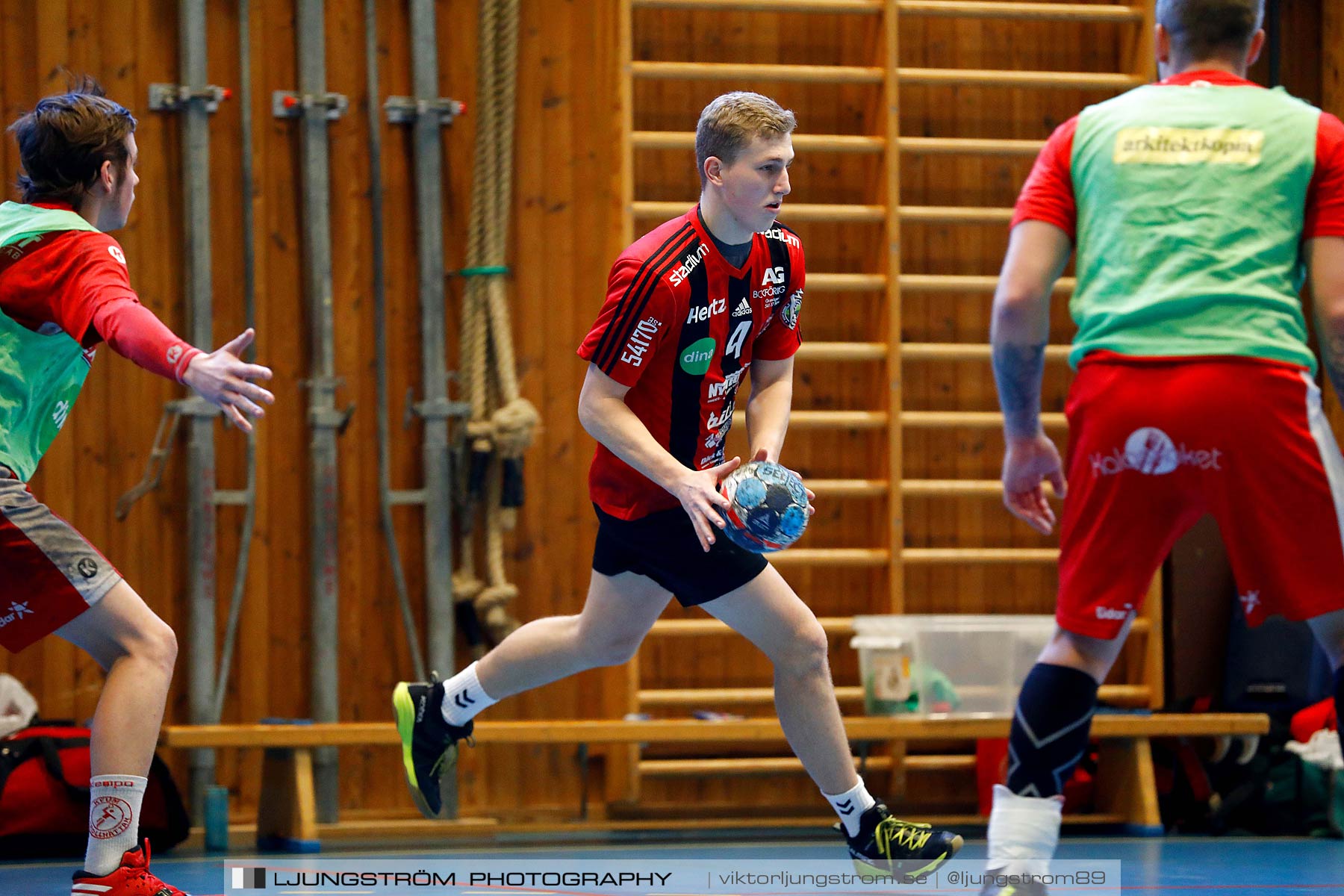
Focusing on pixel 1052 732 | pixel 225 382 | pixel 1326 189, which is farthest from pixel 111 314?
pixel 1326 189

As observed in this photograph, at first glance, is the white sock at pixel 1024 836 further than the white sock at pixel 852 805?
No

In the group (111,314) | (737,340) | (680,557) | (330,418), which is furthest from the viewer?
(330,418)

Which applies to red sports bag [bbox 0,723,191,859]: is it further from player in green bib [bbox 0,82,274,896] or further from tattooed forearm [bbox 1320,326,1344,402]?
tattooed forearm [bbox 1320,326,1344,402]

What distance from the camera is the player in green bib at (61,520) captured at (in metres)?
3.01

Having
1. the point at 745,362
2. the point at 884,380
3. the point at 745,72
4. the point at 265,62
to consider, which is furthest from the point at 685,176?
the point at 745,362

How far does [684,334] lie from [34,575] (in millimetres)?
1383

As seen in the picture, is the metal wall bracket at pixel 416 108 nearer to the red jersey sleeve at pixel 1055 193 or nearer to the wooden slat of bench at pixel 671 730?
the wooden slat of bench at pixel 671 730

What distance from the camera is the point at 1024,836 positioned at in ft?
8.30

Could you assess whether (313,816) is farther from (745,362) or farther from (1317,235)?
(1317,235)

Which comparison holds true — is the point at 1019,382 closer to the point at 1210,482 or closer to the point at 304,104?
the point at 1210,482

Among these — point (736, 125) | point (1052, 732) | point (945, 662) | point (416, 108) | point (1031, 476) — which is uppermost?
point (416, 108)

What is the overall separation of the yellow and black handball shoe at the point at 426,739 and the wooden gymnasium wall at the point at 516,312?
173 centimetres

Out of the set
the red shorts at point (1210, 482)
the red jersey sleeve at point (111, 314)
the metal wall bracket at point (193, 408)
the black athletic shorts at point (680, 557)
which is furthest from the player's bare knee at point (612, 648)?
the metal wall bracket at point (193, 408)

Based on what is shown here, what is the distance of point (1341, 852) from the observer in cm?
485
